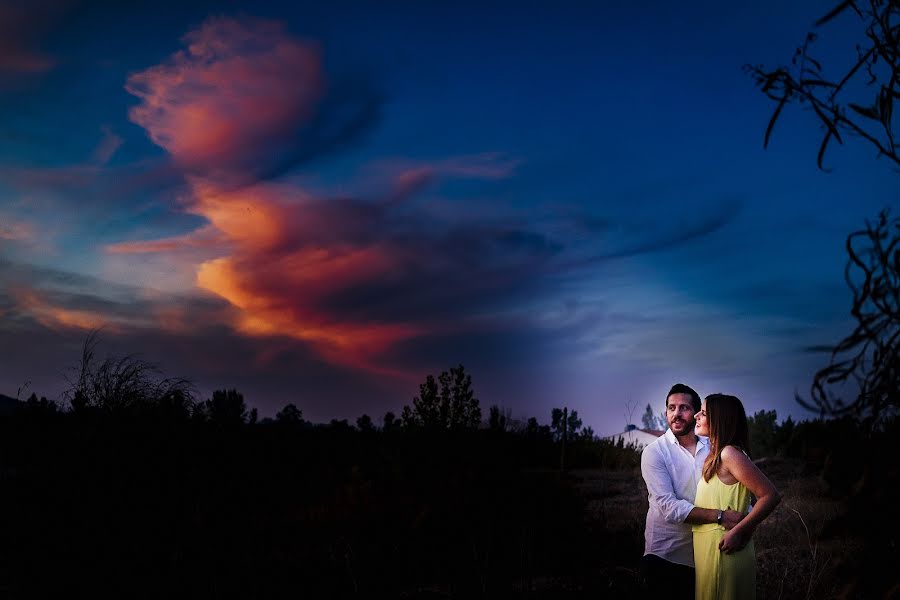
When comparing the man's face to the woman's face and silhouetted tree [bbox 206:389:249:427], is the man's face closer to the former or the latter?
the woman's face

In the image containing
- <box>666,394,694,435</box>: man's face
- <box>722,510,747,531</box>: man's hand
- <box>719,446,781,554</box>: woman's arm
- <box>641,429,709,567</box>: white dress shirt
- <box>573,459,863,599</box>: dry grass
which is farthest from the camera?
<box>573,459,863,599</box>: dry grass

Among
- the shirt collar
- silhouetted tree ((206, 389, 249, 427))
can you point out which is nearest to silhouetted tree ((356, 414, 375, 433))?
silhouetted tree ((206, 389, 249, 427))

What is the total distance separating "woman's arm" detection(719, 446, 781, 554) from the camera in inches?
175

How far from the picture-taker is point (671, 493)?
498 cm

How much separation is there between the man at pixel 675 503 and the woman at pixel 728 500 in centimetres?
9

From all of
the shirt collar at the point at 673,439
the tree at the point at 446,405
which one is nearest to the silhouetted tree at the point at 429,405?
the tree at the point at 446,405

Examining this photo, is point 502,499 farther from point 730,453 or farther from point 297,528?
point 730,453

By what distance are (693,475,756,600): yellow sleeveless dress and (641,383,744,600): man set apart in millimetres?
78

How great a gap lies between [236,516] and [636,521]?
5.76 meters

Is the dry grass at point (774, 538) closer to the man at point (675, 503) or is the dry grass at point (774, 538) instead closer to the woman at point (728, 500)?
the woman at point (728, 500)

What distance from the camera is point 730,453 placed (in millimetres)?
4625

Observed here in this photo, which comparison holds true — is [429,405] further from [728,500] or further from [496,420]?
[728,500]

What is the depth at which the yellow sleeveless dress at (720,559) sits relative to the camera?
451cm

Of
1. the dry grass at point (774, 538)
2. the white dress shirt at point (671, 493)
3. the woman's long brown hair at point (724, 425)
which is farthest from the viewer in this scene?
the dry grass at point (774, 538)
